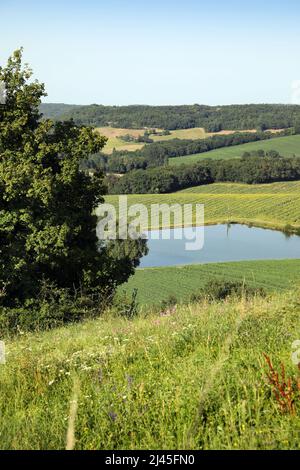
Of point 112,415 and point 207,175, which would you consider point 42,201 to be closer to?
point 112,415

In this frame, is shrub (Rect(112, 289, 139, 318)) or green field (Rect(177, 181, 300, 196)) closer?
shrub (Rect(112, 289, 139, 318))

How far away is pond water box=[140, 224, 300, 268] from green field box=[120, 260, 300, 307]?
41.4ft

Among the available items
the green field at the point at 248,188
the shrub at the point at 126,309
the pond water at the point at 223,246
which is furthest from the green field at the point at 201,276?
the green field at the point at 248,188

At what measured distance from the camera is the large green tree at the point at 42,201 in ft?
72.1

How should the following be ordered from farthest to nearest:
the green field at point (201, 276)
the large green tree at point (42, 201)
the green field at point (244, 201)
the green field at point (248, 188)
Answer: the green field at point (248, 188), the green field at point (244, 201), the green field at point (201, 276), the large green tree at point (42, 201)

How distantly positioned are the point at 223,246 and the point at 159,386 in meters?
98.4

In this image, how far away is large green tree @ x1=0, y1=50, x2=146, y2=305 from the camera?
22.0 meters

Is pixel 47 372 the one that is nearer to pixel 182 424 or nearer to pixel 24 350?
pixel 24 350

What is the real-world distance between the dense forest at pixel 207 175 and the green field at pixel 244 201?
16.2 feet

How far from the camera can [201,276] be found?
71.0 meters

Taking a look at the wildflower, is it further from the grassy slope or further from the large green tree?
the large green tree

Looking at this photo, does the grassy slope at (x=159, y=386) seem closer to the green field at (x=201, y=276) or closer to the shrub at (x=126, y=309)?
the shrub at (x=126, y=309)

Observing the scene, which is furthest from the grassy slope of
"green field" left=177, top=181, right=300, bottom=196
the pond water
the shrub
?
"green field" left=177, top=181, right=300, bottom=196
